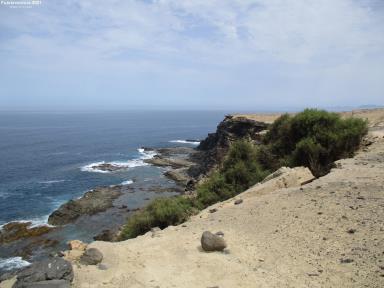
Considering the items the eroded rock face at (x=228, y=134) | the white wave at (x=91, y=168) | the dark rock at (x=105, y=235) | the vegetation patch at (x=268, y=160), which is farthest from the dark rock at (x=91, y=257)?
the white wave at (x=91, y=168)

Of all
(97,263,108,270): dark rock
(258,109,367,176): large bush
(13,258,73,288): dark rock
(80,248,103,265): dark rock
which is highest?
(258,109,367,176): large bush

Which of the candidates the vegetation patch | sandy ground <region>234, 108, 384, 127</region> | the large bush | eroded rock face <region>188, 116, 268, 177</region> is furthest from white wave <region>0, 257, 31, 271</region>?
sandy ground <region>234, 108, 384, 127</region>

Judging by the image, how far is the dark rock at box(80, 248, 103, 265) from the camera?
12.9 m

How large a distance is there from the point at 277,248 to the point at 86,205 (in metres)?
37.9

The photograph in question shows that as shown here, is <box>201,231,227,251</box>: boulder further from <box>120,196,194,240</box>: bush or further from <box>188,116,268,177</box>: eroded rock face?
<box>188,116,268,177</box>: eroded rock face

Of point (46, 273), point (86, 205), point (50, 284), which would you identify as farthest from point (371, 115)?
point (50, 284)

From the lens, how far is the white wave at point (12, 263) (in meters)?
30.8

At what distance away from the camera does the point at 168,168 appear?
7238 cm

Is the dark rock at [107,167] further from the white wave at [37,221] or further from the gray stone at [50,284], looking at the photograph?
the gray stone at [50,284]

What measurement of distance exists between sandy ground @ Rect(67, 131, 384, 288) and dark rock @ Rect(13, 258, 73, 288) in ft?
1.49

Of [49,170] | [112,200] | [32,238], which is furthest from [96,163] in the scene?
[32,238]

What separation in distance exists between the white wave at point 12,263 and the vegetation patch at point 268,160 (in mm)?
11307

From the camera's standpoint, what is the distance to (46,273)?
11273 millimetres

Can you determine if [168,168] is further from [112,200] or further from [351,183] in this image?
[351,183]
